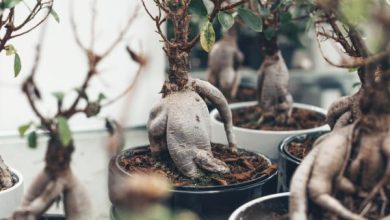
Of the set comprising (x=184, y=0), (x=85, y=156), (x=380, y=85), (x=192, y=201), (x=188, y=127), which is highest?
(x=184, y=0)

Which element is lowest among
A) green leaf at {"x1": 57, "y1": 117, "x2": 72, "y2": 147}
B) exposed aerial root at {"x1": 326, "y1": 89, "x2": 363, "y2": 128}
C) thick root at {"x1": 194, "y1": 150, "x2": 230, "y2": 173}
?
thick root at {"x1": 194, "y1": 150, "x2": 230, "y2": 173}

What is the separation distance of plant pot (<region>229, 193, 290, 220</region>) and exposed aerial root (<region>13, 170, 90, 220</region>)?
260 millimetres

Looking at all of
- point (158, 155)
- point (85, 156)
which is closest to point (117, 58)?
point (85, 156)

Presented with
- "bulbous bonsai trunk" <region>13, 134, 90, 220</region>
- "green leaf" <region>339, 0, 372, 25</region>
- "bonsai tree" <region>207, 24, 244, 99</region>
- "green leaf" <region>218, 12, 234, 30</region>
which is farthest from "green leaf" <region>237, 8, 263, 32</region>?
"bonsai tree" <region>207, 24, 244, 99</region>

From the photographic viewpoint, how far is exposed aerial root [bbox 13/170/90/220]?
975 millimetres

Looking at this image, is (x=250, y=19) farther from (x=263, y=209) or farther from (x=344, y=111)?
(x=263, y=209)

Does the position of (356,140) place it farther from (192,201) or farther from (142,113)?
(142,113)

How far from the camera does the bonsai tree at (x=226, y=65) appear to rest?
220cm

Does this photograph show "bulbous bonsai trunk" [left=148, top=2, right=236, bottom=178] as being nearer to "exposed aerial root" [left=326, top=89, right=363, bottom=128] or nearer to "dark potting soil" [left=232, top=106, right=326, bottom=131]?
"exposed aerial root" [left=326, top=89, right=363, bottom=128]

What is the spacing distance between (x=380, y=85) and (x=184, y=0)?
47cm

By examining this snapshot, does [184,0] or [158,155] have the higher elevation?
[184,0]

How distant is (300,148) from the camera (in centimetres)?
156

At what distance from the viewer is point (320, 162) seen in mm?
971

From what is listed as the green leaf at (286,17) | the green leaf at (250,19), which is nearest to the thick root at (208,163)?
the green leaf at (250,19)
